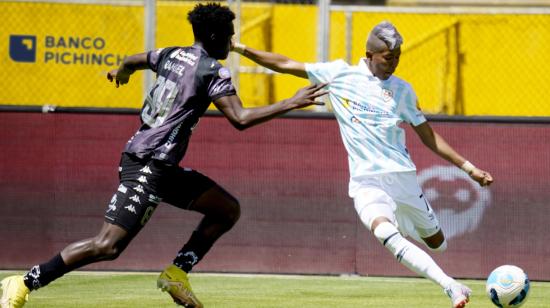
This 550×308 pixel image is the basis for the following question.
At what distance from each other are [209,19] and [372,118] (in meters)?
1.50

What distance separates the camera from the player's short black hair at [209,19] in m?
8.24

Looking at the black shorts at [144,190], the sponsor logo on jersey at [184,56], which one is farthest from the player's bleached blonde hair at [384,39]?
the black shorts at [144,190]

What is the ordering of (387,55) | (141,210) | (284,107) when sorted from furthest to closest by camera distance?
(387,55)
(141,210)
(284,107)

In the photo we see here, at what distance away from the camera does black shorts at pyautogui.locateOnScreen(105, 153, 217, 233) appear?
8109mm

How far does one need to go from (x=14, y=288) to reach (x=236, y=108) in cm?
195

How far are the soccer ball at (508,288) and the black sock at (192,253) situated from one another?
2102 mm


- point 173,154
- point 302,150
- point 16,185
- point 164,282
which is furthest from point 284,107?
point 16,185

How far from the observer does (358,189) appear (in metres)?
8.89

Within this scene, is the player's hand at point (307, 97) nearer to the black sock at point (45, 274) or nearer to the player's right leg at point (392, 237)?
the player's right leg at point (392, 237)

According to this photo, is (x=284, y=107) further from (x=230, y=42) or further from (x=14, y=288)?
(x=14, y=288)

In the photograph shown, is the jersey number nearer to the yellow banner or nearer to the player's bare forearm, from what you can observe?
the player's bare forearm

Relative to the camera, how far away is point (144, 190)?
8203mm

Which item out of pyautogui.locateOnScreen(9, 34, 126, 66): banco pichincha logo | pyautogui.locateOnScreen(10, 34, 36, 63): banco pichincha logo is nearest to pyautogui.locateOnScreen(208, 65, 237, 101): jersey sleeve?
pyautogui.locateOnScreen(9, 34, 126, 66): banco pichincha logo

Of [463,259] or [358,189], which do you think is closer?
[358,189]
